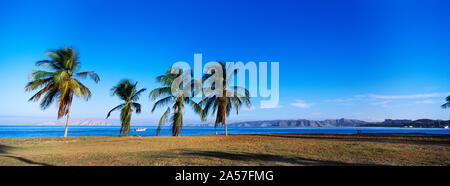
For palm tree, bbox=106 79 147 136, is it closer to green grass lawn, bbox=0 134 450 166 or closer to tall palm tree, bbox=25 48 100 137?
tall palm tree, bbox=25 48 100 137

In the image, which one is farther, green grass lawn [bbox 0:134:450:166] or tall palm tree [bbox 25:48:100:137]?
tall palm tree [bbox 25:48:100:137]

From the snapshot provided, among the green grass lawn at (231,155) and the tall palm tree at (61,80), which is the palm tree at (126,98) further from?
the green grass lawn at (231,155)

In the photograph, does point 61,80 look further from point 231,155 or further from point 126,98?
point 231,155

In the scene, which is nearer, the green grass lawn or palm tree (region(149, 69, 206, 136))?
the green grass lawn

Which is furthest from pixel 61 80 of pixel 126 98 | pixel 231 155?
pixel 231 155

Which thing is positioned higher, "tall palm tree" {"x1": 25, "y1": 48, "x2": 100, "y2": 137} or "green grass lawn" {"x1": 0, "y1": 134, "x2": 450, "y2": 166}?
"tall palm tree" {"x1": 25, "y1": 48, "x2": 100, "y2": 137}

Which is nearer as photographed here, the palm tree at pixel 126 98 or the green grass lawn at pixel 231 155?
the green grass lawn at pixel 231 155

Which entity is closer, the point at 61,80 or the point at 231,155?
the point at 231,155

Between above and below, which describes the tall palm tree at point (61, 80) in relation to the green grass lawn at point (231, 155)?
above
